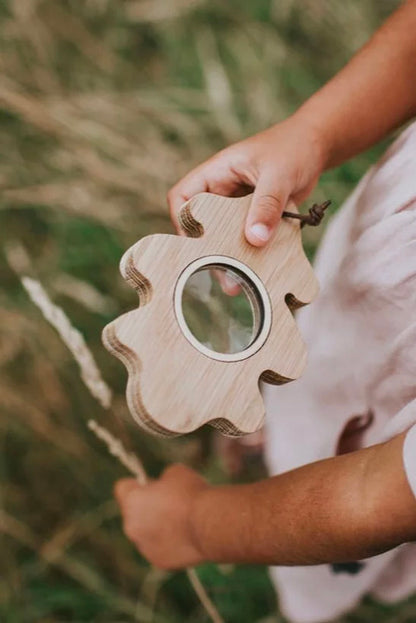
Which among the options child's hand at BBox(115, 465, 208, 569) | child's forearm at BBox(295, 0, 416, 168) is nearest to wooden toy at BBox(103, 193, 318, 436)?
child's forearm at BBox(295, 0, 416, 168)

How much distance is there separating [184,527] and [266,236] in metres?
0.39

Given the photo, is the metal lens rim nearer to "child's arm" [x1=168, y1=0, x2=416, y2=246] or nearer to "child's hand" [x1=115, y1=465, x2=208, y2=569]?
"child's arm" [x1=168, y1=0, x2=416, y2=246]

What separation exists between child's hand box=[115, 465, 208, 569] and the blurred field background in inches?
6.9

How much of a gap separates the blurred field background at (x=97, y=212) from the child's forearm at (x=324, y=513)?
383mm

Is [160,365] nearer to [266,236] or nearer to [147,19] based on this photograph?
[266,236]

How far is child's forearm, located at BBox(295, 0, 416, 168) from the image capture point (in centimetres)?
68

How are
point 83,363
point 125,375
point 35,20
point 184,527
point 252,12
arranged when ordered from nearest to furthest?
1. point 83,363
2. point 184,527
3. point 125,375
4. point 35,20
5. point 252,12

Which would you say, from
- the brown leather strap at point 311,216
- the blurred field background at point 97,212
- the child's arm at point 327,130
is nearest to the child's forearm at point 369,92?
the child's arm at point 327,130

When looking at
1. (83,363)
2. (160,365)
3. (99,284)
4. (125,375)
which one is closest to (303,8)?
(99,284)

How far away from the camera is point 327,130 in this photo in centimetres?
67

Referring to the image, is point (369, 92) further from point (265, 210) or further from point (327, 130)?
point (265, 210)

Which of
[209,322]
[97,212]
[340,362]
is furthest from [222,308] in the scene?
[97,212]

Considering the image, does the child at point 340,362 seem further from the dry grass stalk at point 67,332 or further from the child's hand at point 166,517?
the dry grass stalk at point 67,332

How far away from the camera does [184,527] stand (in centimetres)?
77
